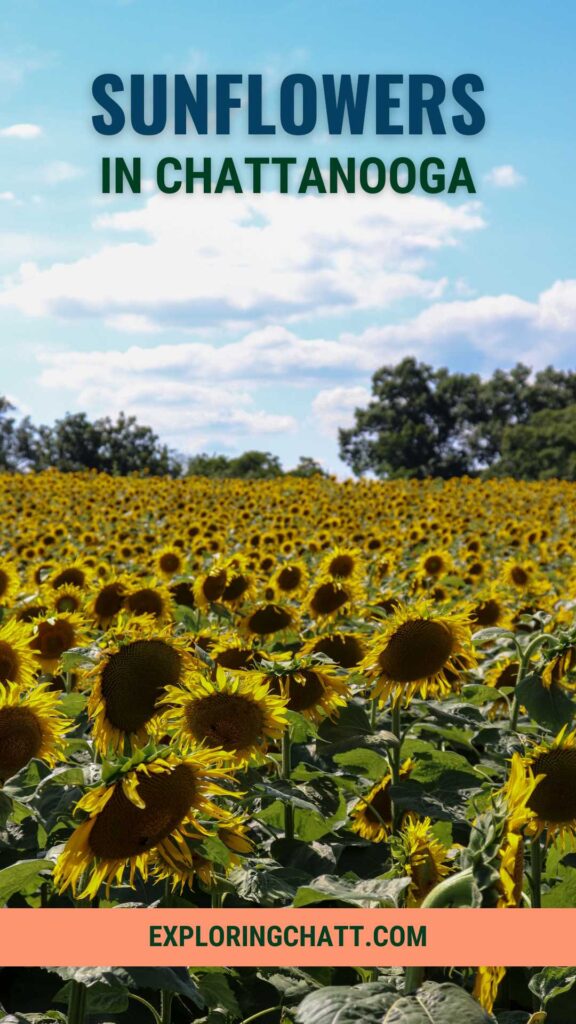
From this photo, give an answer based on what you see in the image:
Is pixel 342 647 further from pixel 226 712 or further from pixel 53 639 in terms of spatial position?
pixel 226 712

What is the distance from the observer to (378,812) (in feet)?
11.4

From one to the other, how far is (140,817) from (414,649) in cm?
161

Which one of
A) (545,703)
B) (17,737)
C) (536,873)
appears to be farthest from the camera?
→ (545,703)

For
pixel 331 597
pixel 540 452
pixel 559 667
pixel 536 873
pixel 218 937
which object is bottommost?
pixel 218 937

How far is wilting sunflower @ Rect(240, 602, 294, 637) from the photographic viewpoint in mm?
5125

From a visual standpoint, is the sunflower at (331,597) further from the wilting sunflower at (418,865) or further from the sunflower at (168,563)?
the sunflower at (168,563)

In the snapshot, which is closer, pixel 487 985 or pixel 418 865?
pixel 487 985

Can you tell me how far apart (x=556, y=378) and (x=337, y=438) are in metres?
18.2

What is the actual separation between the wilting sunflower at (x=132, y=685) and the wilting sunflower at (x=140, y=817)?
0.75m

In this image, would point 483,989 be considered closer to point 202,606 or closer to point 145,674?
point 145,674

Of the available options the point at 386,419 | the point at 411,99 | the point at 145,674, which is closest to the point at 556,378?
the point at 386,419

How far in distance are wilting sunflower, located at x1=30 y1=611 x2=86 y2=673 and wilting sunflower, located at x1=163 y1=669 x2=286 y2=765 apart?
1.49 m

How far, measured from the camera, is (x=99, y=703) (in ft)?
9.43

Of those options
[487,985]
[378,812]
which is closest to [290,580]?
[378,812]
